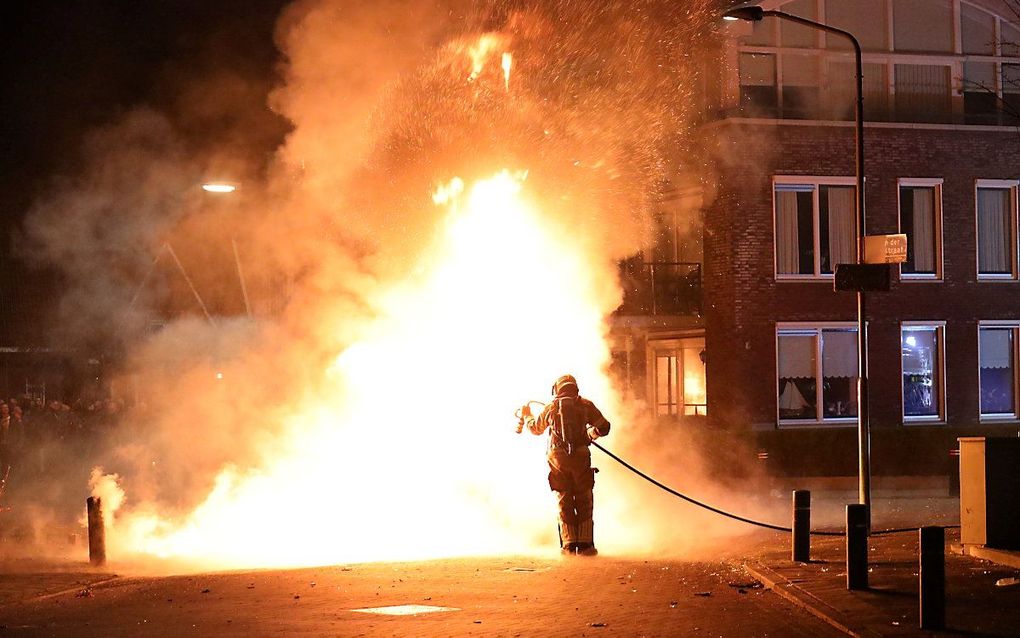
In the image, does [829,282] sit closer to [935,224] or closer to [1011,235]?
[935,224]

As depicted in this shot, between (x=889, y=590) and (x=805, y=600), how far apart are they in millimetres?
844

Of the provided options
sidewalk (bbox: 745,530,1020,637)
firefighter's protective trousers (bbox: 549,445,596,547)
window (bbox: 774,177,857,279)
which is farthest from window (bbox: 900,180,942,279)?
firefighter's protective trousers (bbox: 549,445,596,547)

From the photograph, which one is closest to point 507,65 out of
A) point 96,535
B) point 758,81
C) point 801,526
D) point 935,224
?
point 801,526

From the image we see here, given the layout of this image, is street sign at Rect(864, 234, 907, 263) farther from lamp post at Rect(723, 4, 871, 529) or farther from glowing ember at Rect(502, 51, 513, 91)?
glowing ember at Rect(502, 51, 513, 91)

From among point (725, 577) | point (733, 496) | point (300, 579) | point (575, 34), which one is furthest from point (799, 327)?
point (300, 579)

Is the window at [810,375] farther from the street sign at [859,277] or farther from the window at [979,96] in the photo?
the street sign at [859,277]

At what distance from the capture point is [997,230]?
83.4 ft

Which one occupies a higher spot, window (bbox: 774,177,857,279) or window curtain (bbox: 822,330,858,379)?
window (bbox: 774,177,857,279)

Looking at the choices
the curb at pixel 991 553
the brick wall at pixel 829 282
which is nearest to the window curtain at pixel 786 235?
the brick wall at pixel 829 282

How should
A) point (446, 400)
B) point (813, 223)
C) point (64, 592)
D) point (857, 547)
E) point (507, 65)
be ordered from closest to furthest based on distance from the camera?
point (857, 547)
point (64, 592)
point (507, 65)
point (446, 400)
point (813, 223)

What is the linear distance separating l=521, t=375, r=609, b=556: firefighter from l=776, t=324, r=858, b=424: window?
11.9 meters

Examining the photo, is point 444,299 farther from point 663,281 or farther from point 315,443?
point 663,281

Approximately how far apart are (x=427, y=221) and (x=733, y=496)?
7.73 metres

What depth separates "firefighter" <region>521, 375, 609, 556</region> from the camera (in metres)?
13.1
